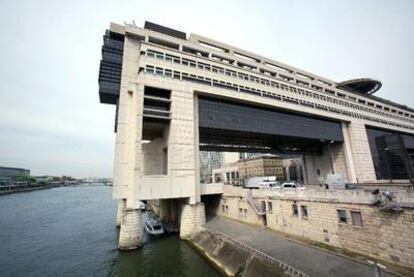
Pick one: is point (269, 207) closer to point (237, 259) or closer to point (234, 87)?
point (237, 259)

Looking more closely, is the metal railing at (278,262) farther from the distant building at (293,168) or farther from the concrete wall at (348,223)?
the distant building at (293,168)

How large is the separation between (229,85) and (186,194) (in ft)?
65.9

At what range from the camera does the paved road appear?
11.5m

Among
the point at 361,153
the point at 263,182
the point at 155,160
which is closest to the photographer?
the point at 263,182

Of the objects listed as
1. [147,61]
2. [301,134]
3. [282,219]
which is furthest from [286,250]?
[301,134]

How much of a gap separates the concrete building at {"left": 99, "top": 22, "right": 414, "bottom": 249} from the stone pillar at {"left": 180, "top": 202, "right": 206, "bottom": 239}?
0.42 ft

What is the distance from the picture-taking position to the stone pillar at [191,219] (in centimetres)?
2627

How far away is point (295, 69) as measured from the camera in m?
50.0

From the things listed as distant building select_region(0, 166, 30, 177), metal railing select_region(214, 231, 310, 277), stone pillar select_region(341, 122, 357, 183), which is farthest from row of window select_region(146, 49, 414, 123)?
distant building select_region(0, 166, 30, 177)

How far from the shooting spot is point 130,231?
2366 centimetres

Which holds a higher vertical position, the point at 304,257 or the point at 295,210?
the point at 295,210

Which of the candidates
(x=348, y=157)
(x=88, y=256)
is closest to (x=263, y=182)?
(x=348, y=157)

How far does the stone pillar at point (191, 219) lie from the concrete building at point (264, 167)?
64.3 m

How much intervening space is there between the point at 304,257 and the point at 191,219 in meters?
15.9
